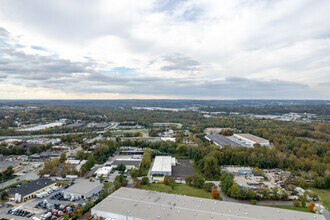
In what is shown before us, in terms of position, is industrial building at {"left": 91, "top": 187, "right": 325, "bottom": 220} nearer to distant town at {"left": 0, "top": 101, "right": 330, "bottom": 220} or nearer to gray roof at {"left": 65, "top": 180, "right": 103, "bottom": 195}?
distant town at {"left": 0, "top": 101, "right": 330, "bottom": 220}

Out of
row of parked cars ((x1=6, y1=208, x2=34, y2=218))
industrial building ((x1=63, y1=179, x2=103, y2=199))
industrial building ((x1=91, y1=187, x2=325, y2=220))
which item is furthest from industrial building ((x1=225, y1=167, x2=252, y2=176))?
row of parked cars ((x1=6, y1=208, x2=34, y2=218))

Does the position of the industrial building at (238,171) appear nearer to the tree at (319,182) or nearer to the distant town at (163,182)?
the distant town at (163,182)

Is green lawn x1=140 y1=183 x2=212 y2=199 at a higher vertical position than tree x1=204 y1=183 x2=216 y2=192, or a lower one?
lower

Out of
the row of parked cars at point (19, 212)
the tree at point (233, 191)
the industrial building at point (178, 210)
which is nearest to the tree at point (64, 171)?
the row of parked cars at point (19, 212)

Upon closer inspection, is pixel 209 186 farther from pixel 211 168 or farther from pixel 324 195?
pixel 324 195

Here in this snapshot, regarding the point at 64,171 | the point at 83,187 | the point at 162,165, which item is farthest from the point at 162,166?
the point at 64,171
